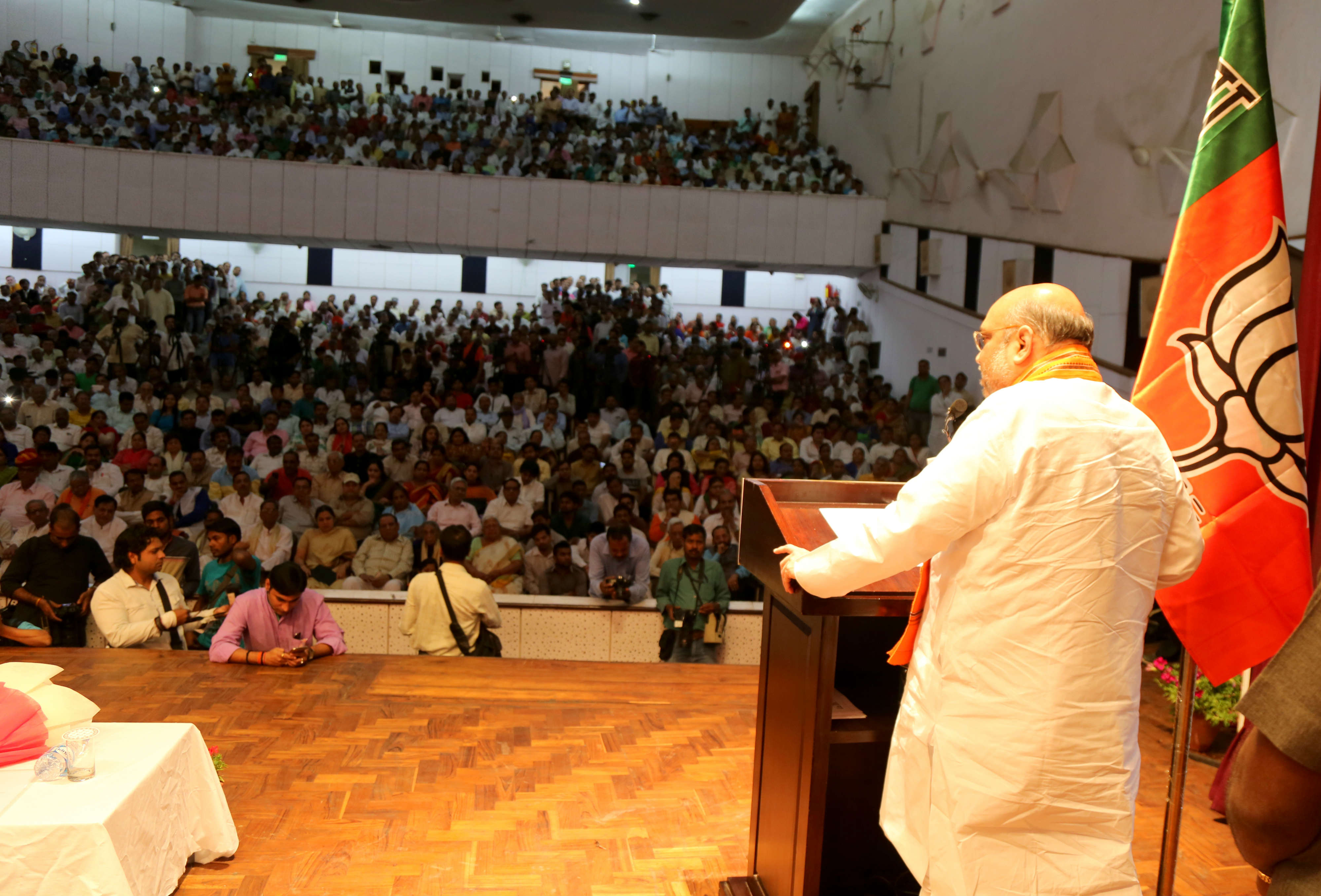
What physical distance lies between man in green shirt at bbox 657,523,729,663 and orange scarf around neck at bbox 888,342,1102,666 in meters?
3.46

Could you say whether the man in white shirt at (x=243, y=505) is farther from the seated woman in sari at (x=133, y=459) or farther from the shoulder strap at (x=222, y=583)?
the shoulder strap at (x=222, y=583)

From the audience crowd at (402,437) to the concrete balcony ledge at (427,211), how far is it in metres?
0.87

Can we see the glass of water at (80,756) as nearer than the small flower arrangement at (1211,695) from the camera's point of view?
Yes

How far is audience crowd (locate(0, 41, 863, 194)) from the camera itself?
508 inches

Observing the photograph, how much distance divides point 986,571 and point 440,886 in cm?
173

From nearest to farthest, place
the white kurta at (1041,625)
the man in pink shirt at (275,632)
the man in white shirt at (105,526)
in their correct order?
the white kurta at (1041,625) → the man in pink shirt at (275,632) → the man in white shirt at (105,526)

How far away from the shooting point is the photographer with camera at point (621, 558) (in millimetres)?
5711

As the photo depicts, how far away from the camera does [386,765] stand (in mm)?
3381

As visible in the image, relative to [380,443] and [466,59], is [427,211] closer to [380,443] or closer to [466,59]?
[380,443]

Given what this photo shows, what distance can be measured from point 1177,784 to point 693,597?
10.6 feet

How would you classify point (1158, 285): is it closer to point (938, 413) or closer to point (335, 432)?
point (938, 413)

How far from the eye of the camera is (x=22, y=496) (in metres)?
6.66

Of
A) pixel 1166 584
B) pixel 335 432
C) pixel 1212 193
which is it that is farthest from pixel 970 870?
pixel 335 432

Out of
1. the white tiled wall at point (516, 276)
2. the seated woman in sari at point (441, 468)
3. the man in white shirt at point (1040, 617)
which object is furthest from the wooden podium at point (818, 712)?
the white tiled wall at point (516, 276)
